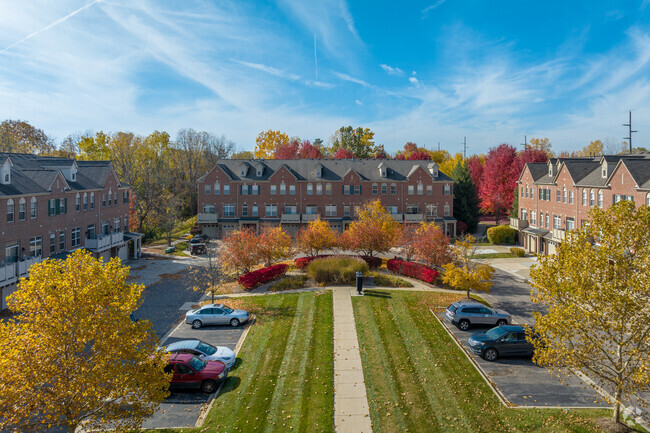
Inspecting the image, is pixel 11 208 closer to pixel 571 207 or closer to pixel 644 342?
pixel 644 342

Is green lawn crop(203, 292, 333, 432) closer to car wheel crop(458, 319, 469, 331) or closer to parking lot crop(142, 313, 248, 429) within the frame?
parking lot crop(142, 313, 248, 429)

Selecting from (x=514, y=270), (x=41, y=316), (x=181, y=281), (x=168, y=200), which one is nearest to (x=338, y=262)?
Answer: (x=181, y=281)

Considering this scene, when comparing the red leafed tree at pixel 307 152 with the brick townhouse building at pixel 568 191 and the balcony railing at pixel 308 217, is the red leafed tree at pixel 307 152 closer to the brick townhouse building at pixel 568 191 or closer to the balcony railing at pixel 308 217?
the balcony railing at pixel 308 217

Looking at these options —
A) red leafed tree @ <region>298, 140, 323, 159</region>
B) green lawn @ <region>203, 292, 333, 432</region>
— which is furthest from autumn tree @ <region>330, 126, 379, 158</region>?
green lawn @ <region>203, 292, 333, 432</region>

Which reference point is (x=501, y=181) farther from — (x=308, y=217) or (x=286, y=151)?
(x=286, y=151)

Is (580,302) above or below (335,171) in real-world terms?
below

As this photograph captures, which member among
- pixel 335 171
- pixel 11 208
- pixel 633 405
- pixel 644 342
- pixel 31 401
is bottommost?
pixel 633 405
